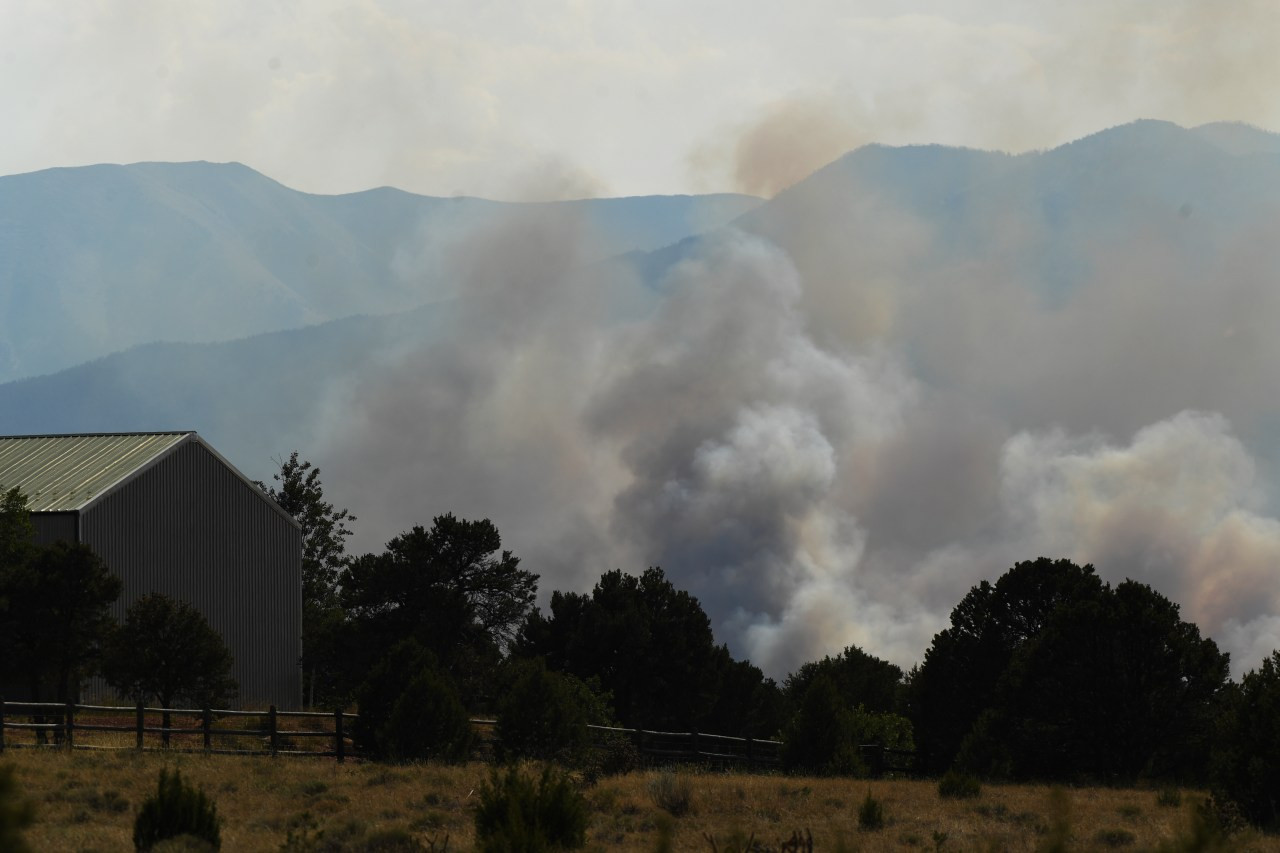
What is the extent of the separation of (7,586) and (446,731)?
2053 cm

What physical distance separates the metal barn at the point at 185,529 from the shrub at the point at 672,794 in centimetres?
3397

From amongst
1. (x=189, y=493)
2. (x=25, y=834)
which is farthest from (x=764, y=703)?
(x=25, y=834)

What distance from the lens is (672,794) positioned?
2222 centimetres

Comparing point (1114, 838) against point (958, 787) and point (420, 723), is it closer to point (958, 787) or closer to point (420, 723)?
point (958, 787)

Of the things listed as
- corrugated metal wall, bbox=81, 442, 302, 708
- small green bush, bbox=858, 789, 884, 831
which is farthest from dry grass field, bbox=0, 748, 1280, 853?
corrugated metal wall, bbox=81, 442, 302, 708

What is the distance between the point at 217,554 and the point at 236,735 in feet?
68.7

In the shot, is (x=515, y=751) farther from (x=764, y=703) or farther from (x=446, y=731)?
(x=764, y=703)

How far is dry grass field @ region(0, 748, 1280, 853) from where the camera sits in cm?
1862

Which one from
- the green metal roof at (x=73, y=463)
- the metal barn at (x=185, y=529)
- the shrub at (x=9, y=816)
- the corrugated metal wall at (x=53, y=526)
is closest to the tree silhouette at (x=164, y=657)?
the metal barn at (x=185, y=529)

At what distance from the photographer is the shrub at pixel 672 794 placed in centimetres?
2192

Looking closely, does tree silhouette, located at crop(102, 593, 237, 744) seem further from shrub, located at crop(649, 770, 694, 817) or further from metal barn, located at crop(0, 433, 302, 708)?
shrub, located at crop(649, 770, 694, 817)

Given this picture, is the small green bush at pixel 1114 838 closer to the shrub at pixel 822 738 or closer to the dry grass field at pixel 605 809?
the dry grass field at pixel 605 809

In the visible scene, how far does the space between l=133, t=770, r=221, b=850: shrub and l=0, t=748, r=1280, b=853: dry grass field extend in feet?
3.67

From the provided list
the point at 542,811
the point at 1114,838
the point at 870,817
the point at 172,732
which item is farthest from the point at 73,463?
the point at 1114,838
